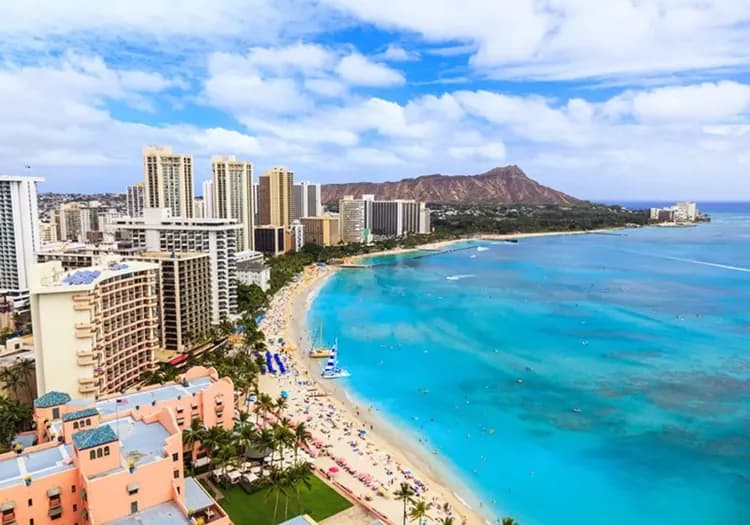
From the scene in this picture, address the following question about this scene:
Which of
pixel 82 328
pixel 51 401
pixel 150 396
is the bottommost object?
pixel 150 396

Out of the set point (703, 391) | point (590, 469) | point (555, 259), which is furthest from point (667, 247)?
point (590, 469)

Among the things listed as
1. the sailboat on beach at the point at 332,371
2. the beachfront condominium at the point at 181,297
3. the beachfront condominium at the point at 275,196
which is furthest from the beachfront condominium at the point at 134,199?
the sailboat on beach at the point at 332,371

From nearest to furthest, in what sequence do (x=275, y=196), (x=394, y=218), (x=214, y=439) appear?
(x=214, y=439) → (x=275, y=196) → (x=394, y=218)

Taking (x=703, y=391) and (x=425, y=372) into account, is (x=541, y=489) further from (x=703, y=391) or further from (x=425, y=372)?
(x=703, y=391)

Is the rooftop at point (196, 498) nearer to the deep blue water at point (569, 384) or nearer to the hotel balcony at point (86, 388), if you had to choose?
the hotel balcony at point (86, 388)

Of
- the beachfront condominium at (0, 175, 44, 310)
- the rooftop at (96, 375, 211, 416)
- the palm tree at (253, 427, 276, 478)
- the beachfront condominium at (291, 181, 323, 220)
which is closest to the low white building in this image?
the beachfront condominium at (0, 175, 44, 310)

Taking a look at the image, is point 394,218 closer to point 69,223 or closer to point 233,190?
point 233,190

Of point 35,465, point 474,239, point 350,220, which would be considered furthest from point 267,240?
point 35,465
